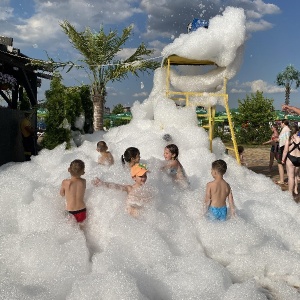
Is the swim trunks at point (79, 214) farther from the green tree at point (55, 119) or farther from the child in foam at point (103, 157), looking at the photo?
the green tree at point (55, 119)

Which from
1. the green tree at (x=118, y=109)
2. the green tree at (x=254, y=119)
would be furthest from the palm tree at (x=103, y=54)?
the green tree at (x=118, y=109)

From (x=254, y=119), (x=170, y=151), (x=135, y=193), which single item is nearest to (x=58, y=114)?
(x=170, y=151)

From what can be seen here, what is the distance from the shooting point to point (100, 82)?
14719mm

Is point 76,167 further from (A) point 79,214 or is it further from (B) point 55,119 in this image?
(B) point 55,119

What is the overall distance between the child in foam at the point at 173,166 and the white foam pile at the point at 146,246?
125 millimetres

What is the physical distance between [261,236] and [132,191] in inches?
65.4

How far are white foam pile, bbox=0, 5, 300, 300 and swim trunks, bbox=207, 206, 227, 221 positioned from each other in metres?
0.08

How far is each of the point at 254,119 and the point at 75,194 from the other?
79.3 feet

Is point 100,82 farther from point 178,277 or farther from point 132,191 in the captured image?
point 178,277

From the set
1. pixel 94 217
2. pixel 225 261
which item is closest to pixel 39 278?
pixel 94 217

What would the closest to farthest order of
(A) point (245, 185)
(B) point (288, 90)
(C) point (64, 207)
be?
1. (C) point (64, 207)
2. (A) point (245, 185)
3. (B) point (288, 90)

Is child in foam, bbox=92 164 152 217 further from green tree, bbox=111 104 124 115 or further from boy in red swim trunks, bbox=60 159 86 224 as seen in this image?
green tree, bbox=111 104 124 115

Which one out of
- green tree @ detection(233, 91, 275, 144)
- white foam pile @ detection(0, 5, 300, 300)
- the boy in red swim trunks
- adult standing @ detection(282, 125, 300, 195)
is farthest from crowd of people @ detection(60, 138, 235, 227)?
green tree @ detection(233, 91, 275, 144)

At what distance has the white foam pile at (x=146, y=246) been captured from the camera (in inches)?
143
